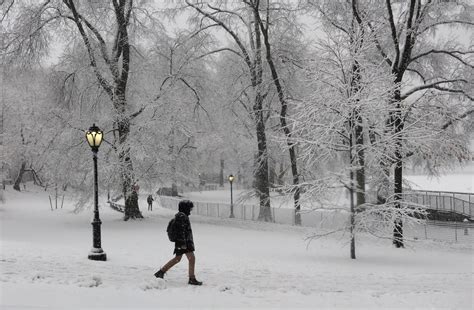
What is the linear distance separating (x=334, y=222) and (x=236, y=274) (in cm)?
658

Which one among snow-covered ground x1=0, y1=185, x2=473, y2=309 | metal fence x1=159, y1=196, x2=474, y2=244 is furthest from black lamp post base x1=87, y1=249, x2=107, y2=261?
metal fence x1=159, y1=196, x2=474, y2=244

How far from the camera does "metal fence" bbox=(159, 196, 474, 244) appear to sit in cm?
1711

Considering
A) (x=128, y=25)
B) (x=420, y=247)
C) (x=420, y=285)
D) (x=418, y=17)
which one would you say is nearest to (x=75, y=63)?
(x=128, y=25)

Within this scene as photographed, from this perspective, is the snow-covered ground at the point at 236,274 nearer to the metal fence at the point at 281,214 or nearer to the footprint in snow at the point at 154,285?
the footprint in snow at the point at 154,285

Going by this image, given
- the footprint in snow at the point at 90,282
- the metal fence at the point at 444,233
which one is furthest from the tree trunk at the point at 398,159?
the footprint in snow at the point at 90,282

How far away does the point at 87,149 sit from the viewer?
78.1 feet

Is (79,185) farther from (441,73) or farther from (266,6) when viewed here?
(441,73)

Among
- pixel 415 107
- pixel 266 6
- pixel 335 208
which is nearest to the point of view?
pixel 335 208

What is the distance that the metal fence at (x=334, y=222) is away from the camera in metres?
17.1

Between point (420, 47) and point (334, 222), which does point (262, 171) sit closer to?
point (420, 47)

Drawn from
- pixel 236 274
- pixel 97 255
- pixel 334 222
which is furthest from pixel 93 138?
pixel 334 222

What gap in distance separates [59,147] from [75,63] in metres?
4.13

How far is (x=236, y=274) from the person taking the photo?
1167 cm

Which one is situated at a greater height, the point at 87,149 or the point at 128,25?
the point at 128,25
